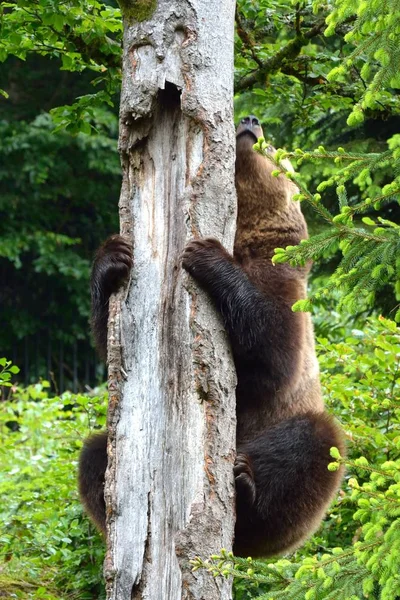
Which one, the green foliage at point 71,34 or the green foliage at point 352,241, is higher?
the green foliage at point 71,34

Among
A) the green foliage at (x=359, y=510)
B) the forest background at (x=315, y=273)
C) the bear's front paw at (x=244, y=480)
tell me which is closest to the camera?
the green foliage at (x=359, y=510)

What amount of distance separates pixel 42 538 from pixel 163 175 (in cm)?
244

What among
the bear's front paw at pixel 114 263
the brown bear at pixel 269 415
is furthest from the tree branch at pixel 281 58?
the bear's front paw at pixel 114 263

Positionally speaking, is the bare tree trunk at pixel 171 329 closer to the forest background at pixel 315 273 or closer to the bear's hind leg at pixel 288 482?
the forest background at pixel 315 273

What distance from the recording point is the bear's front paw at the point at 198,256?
4.05 meters

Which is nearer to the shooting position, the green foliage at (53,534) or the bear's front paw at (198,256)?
the bear's front paw at (198,256)

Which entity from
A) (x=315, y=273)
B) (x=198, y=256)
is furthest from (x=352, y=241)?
(x=315, y=273)

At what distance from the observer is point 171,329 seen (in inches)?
158

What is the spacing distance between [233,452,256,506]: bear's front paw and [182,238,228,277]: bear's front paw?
3.31ft

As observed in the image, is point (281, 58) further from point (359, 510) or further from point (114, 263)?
point (359, 510)

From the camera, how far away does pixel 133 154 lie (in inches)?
167

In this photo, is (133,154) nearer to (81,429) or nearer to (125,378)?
(125,378)

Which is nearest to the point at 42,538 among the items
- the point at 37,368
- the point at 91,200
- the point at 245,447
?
the point at 245,447

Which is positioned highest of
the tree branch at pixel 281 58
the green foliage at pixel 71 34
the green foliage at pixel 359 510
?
the tree branch at pixel 281 58
